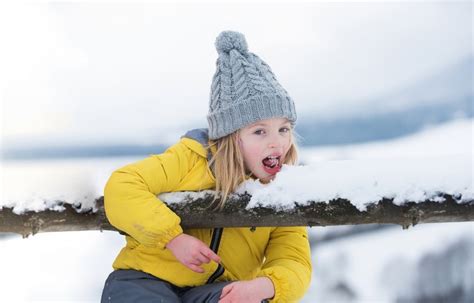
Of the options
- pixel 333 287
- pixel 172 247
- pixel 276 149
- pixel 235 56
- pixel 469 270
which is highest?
pixel 469 270

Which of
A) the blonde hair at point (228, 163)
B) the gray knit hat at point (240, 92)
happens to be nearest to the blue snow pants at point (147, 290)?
the blonde hair at point (228, 163)

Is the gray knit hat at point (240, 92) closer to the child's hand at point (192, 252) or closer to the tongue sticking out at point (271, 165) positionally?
the tongue sticking out at point (271, 165)

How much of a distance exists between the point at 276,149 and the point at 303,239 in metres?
0.34

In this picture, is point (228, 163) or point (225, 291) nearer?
point (225, 291)

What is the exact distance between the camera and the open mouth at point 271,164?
6.56ft

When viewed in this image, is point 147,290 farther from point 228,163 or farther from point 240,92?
point 240,92

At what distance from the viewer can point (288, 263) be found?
194cm

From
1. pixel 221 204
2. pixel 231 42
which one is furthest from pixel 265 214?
pixel 231 42

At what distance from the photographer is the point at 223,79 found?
2086mm

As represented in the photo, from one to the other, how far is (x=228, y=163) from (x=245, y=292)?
44cm

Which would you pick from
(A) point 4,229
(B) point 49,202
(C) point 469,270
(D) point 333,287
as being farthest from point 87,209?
(C) point 469,270

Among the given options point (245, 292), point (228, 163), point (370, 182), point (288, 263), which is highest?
point (228, 163)

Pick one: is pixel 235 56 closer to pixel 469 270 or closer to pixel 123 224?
pixel 123 224

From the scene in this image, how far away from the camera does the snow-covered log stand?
65.6 inches
